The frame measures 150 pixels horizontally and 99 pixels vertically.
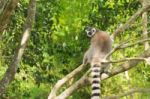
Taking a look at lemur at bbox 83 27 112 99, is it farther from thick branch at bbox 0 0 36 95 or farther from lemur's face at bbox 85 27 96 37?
thick branch at bbox 0 0 36 95

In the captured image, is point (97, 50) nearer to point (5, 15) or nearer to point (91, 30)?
point (91, 30)

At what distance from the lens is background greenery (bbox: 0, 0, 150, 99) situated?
26.9ft

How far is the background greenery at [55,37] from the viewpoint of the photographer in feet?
26.9

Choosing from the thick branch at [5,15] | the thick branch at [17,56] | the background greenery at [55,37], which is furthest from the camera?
the background greenery at [55,37]

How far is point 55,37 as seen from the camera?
28.3ft

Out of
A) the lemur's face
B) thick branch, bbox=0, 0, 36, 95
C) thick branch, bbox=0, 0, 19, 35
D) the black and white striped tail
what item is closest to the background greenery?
the lemur's face

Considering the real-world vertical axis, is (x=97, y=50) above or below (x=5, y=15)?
below

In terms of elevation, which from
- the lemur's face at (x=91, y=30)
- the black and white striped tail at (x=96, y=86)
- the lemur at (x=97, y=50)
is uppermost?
the lemur's face at (x=91, y=30)

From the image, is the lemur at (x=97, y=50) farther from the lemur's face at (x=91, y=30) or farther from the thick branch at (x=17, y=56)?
the thick branch at (x=17, y=56)

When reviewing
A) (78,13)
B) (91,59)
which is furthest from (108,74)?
(78,13)

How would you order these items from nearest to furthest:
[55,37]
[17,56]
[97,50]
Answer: [17,56] → [97,50] → [55,37]

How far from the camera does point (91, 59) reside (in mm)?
6117

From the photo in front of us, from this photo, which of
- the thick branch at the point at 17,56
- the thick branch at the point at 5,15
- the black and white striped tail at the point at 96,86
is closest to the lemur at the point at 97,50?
the black and white striped tail at the point at 96,86

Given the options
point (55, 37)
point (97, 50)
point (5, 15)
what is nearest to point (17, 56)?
point (5, 15)
